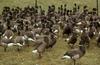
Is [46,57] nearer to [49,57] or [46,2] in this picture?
[49,57]

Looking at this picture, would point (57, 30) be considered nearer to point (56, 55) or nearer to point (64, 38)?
point (64, 38)

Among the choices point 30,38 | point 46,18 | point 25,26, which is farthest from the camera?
point 46,18

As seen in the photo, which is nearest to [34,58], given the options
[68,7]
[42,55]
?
[42,55]

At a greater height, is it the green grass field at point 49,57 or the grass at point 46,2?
the green grass field at point 49,57

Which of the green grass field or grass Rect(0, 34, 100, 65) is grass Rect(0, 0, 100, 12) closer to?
the green grass field

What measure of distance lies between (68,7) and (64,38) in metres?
13.9

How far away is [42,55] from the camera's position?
19.6 metres

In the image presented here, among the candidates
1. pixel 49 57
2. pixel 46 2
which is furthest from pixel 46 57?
pixel 46 2

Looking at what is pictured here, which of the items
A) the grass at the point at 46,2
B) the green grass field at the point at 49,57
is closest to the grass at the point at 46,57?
the green grass field at the point at 49,57

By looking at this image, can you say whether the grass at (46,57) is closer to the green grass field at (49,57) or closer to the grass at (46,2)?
the green grass field at (49,57)

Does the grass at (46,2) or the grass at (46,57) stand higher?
the grass at (46,57)

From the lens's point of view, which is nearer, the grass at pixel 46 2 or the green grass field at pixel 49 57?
the green grass field at pixel 49 57

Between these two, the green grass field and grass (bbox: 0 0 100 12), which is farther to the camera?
grass (bbox: 0 0 100 12)

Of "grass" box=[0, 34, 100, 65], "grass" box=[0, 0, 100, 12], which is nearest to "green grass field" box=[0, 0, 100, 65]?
"grass" box=[0, 34, 100, 65]
